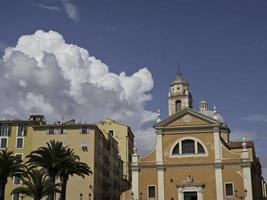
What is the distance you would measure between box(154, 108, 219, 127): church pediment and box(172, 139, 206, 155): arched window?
7.56 ft

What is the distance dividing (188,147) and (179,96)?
14.7 metres

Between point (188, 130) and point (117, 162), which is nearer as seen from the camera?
point (188, 130)

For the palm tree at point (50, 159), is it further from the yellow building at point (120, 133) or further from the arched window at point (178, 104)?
the yellow building at point (120, 133)

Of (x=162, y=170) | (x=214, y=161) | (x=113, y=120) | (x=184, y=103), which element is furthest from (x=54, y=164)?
(x=113, y=120)

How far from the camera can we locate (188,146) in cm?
5903

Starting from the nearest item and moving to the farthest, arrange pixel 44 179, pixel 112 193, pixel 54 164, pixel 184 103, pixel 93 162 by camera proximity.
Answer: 1. pixel 54 164
2. pixel 44 179
3. pixel 93 162
4. pixel 184 103
5. pixel 112 193

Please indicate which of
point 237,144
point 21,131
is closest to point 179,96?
point 237,144

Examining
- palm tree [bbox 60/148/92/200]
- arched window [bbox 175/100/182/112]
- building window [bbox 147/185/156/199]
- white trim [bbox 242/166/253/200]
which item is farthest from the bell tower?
palm tree [bbox 60/148/92/200]

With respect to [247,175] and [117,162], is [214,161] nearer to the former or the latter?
[247,175]

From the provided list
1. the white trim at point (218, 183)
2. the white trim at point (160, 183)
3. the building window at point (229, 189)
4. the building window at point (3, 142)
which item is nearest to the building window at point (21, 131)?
the building window at point (3, 142)

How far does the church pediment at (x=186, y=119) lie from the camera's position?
5879cm

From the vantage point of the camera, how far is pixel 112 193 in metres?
84.8

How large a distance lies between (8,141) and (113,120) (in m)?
30.4

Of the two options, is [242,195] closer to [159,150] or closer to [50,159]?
[159,150]
